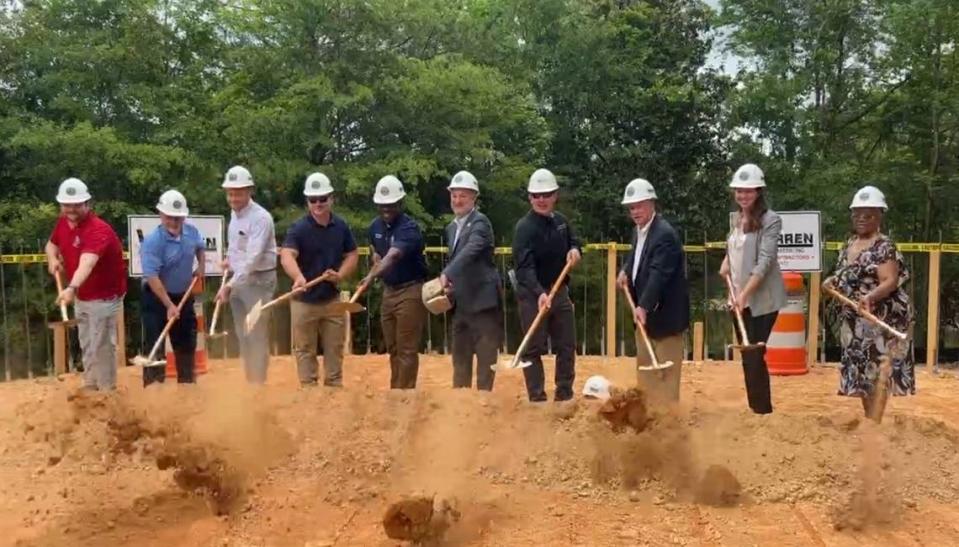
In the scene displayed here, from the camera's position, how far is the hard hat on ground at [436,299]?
21.5ft

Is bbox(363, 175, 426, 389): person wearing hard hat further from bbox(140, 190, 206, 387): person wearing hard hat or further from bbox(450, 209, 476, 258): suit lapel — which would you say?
bbox(140, 190, 206, 387): person wearing hard hat

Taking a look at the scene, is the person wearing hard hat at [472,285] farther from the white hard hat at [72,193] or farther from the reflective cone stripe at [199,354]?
the reflective cone stripe at [199,354]

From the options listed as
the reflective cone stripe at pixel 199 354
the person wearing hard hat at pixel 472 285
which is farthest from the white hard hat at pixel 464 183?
the reflective cone stripe at pixel 199 354

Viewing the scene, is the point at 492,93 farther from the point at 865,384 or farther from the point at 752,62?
the point at 865,384

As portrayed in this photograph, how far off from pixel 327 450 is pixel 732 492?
2268mm

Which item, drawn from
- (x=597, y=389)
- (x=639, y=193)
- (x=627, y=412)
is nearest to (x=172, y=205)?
(x=597, y=389)

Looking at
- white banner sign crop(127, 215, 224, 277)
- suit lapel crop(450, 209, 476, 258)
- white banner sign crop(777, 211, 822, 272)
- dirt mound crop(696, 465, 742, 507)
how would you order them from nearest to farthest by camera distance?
dirt mound crop(696, 465, 742, 507) < suit lapel crop(450, 209, 476, 258) < white banner sign crop(127, 215, 224, 277) < white banner sign crop(777, 211, 822, 272)

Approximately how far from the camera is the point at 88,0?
14375mm

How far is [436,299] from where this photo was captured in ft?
21.5

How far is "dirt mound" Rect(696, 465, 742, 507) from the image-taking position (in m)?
4.66

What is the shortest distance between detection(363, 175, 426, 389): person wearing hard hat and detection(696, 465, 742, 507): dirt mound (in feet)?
9.72

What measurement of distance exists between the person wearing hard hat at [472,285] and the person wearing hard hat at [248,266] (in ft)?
4.98

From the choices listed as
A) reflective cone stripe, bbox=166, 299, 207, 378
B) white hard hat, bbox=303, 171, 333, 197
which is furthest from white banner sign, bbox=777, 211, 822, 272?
reflective cone stripe, bbox=166, 299, 207, 378

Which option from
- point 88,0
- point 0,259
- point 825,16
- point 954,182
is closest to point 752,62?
point 825,16
